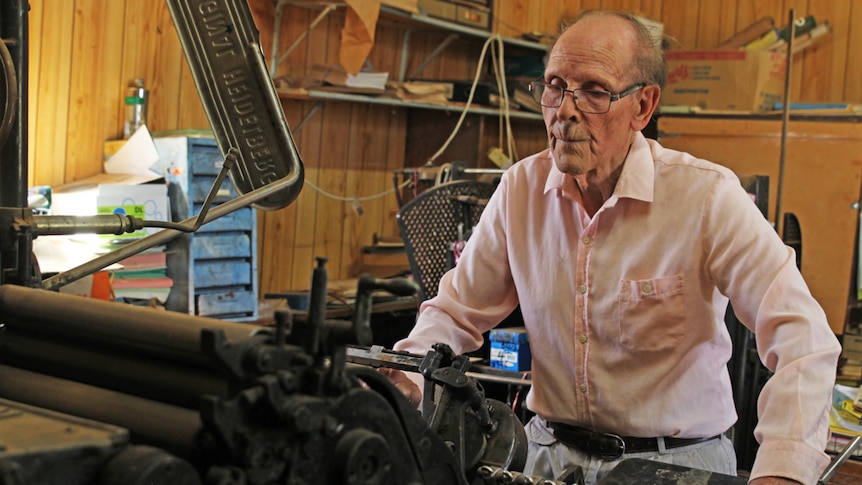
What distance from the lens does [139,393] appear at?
88 cm

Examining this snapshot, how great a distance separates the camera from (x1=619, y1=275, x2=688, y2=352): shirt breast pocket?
5.40 ft

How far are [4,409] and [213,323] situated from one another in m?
0.19

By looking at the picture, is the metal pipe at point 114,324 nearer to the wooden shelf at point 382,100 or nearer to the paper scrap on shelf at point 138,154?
the paper scrap on shelf at point 138,154

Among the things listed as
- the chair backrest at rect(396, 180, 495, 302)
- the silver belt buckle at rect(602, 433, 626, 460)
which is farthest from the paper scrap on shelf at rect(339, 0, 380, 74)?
the silver belt buckle at rect(602, 433, 626, 460)

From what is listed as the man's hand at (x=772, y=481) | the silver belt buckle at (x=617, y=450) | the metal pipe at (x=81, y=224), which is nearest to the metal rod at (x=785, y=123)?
the silver belt buckle at (x=617, y=450)

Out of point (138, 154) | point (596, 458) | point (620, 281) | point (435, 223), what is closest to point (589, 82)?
point (620, 281)

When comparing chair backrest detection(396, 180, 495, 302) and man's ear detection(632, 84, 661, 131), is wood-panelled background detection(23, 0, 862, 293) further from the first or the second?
man's ear detection(632, 84, 661, 131)

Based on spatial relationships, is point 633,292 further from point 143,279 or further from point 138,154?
point 138,154

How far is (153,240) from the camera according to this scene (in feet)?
4.20

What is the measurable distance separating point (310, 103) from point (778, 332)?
9.46ft

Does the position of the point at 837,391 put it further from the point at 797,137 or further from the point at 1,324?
the point at 1,324

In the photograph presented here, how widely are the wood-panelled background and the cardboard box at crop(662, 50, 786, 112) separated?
0.59m

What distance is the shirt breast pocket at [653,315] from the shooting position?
1645 millimetres

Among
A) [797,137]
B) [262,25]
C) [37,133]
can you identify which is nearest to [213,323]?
[37,133]
